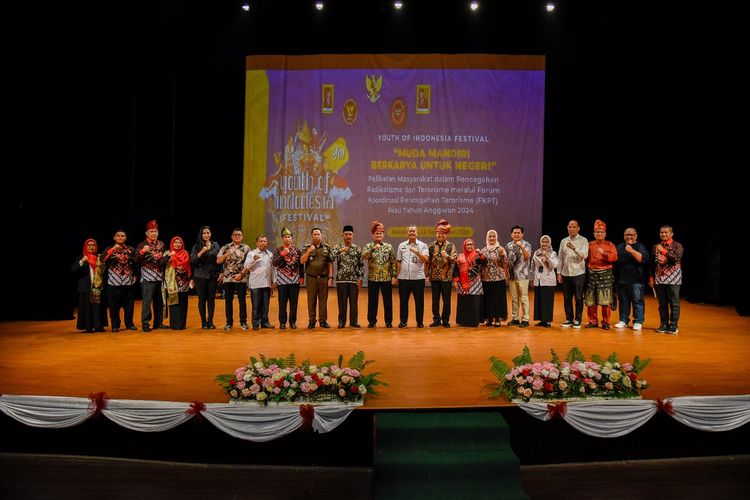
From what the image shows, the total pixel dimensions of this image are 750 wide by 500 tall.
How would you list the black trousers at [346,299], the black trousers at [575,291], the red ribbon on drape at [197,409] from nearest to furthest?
the red ribbon on drape at [197,409]
the black trousers at [346,299]
the black trousers at [575,291]

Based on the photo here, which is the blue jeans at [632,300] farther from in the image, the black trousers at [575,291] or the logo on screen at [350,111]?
the logo on screen at [350,111]

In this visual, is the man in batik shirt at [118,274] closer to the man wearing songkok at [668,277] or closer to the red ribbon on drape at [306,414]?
the red ribbon on drape at [306,414]

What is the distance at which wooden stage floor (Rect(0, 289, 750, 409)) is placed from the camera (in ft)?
14.6

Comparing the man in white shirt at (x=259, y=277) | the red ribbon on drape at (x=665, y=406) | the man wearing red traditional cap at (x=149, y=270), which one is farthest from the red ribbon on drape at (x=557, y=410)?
the man wearing red traditional cap at (x=149, y=270)

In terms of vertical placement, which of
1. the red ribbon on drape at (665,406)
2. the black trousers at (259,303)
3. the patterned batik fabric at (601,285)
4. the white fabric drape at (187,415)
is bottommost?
the white fabric drape at (187,415)

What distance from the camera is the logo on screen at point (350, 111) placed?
11008 mm

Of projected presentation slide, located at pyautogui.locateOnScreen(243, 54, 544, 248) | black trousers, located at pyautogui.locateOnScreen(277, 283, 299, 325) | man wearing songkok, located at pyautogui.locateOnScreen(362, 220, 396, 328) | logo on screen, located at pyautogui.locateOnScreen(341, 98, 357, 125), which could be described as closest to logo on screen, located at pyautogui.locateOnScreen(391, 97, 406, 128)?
projected presentation slide, located at pyautogui.locateOnScreen(243, 54, 544, 248)

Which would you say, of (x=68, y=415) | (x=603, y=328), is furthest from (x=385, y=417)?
(x=603, y=328)

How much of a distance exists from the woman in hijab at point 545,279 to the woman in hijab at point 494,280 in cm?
41

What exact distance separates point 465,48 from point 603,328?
5.83m

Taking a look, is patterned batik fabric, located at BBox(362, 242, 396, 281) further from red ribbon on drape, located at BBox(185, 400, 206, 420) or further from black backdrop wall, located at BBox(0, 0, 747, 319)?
black backdrop wall, located at BBox(0, 0, 747, 319)

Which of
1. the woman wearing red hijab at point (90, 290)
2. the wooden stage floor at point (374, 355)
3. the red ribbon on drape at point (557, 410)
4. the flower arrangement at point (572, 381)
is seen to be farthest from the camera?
the woman wearing red hijab at point (90, 290)

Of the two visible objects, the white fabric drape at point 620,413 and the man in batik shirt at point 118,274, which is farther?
the man in batik shirt at point 118,274

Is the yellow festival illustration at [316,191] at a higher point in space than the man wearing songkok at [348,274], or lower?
higher
